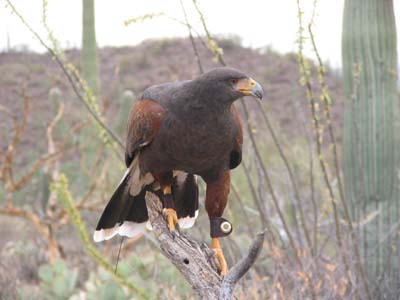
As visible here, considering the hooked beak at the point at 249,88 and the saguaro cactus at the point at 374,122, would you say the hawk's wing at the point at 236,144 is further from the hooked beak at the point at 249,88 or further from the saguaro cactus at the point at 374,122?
the saguaro cactus at the point at 374,122

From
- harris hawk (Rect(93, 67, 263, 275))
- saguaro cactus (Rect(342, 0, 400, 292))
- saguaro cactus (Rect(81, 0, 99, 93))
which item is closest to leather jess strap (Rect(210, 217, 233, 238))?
harris hawk (Rect(93, 67, 263, 275))

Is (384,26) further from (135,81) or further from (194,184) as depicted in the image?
(135,81)

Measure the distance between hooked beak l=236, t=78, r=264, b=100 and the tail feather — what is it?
1.04m

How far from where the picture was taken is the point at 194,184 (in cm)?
494

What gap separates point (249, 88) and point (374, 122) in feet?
9.83

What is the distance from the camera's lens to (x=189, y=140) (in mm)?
4004

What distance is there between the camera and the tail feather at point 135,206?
15.8 ft

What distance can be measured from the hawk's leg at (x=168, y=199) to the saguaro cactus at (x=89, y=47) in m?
10.4

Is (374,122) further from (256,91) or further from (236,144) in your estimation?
(256,91)

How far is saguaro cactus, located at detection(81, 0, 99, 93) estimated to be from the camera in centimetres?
1472

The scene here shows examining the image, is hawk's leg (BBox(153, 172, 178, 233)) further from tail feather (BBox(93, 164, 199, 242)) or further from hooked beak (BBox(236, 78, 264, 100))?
hooked beak (BBox(236, 78, 264, 100))

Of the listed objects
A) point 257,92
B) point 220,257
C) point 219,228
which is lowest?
point 220,257

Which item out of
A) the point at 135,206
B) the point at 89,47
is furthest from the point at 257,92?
the point at 89,47

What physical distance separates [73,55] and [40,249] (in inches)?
1056
